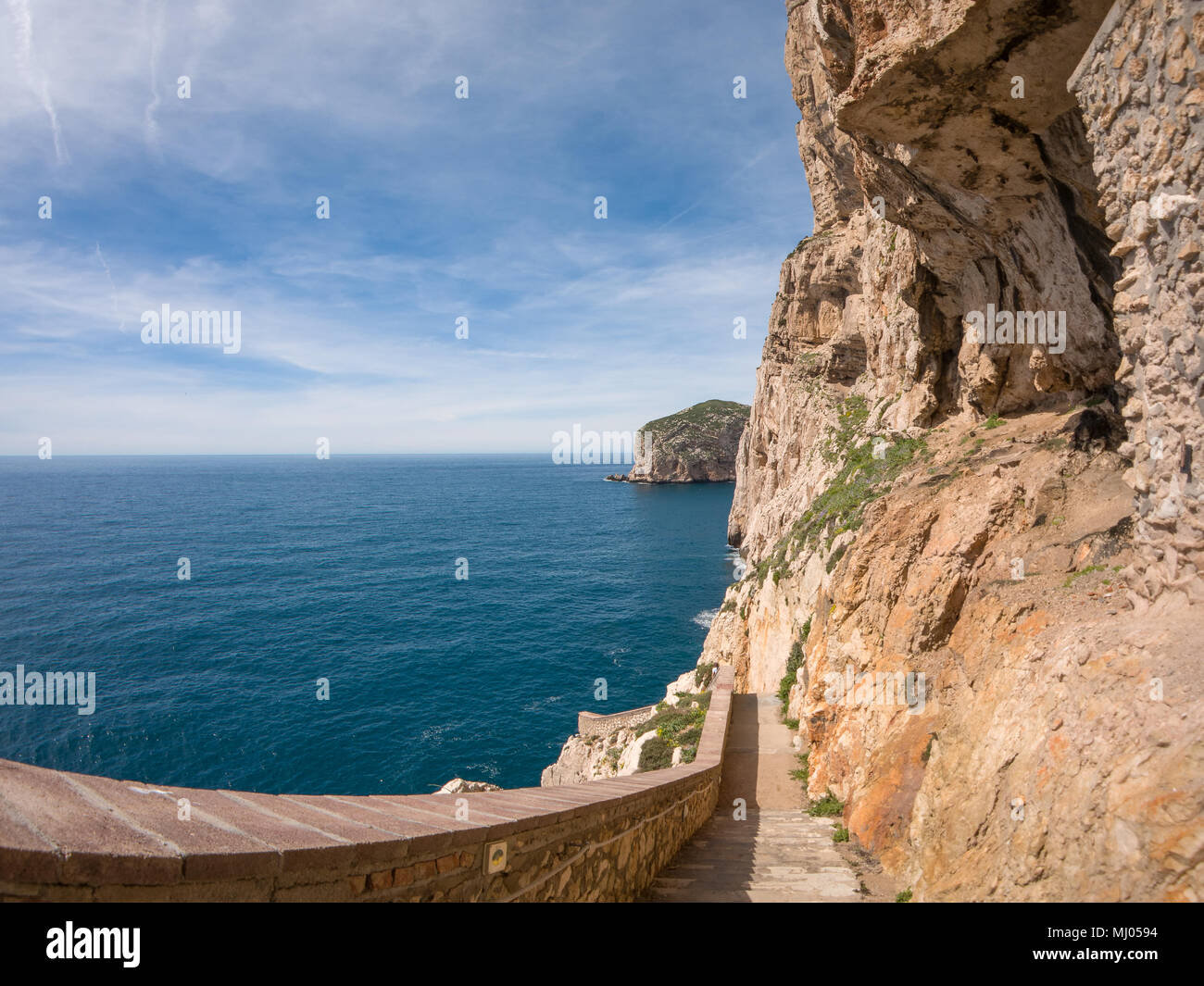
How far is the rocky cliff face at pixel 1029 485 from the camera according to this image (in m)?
4.72

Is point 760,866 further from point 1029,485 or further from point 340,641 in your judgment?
point 340,641

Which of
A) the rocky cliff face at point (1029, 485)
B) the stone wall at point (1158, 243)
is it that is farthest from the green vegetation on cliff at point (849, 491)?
the stone wall at point (1158, 243)

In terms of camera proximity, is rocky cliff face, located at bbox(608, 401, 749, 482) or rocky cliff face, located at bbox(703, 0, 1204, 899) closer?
rocky cliff face, located at bbox(703, 0, 1204, 899)

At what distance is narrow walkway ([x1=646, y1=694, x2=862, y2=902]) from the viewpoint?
6625 millimetres

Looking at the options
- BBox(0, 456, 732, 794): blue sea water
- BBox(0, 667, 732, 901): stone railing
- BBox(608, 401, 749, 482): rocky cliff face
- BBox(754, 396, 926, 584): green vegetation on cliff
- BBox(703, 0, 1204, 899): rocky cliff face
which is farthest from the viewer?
BBox(608, 401, 749, 482): rocky cliff face

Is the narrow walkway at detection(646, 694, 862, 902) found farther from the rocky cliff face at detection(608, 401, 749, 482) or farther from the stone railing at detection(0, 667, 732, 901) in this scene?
the rocky cliff face at detection(608, 401, 749, 482)

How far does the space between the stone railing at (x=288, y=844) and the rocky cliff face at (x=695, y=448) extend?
403ft

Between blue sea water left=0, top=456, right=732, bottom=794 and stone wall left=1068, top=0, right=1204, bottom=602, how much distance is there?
26305 millimetres

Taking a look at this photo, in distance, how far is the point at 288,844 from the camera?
2742mm

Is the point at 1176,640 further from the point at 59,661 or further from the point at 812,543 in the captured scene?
the point at 59,661

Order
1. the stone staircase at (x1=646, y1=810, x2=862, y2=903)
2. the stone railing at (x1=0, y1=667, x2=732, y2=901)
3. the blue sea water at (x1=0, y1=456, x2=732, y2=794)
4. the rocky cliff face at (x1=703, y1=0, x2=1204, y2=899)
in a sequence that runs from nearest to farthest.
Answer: the stone railing at (x1=0, y1=667, x2=732, y2=901) → the rocky cliff face at (x1=703, y1=0, x2=1204, y2=899) → the stone staircase at (x1=646, y1=810, x2=862, y2=903) → the blue sea water at (x1=0, y1=456, x2=732, y2=794)

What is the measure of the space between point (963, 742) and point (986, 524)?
13.0 feet

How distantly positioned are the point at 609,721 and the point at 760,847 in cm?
A: 1881

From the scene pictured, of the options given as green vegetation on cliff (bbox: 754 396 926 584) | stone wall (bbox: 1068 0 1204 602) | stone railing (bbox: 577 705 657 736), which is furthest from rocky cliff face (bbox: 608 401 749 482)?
stone wall (bbox: 1068 0 1204 602)
